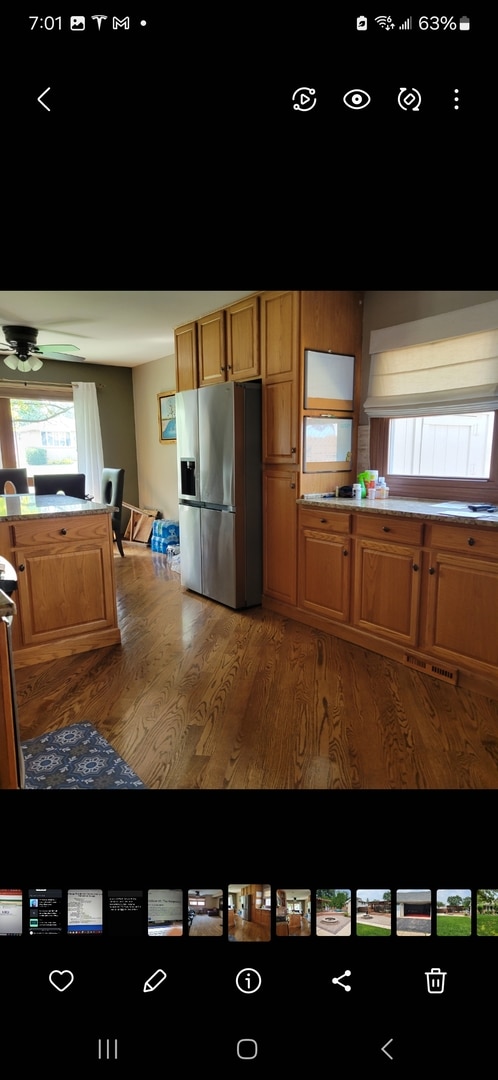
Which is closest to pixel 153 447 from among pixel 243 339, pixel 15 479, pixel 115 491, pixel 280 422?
pixel 115 491

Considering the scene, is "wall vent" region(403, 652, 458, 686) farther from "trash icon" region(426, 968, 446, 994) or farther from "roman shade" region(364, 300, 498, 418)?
"trash icon" region(426, 968, 446, 994)

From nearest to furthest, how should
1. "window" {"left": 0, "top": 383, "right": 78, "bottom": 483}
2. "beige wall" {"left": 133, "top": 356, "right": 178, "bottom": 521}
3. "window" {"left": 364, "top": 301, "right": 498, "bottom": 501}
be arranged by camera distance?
"window" {"left": 364, "top": 301, "right": 498, "bottom": 501}, "window" {"left": 0, "top": 383, "right": 78, "bottom": 483}, "beige wall" {"left": 133, "top": 356, "right": 178, "bottom": 521}

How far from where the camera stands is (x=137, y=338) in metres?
4.69

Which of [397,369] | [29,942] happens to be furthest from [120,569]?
[29,942]

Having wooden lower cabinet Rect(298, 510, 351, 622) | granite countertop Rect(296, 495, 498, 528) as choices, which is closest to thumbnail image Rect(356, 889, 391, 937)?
granite countertop Rect(296, 495, 498, 528)

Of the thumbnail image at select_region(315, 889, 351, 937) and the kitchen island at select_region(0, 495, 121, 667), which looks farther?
the kitchen island at select_region(0, 495, 121, 667)

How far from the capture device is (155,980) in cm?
37

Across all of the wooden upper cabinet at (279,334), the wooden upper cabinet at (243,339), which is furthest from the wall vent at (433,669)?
the wooden upper cabinet at (243,339)

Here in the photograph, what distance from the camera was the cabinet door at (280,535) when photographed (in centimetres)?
333

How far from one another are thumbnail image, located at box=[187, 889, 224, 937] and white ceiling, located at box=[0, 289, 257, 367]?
3.00 meters

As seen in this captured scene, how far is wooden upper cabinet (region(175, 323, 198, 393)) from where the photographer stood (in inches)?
156
